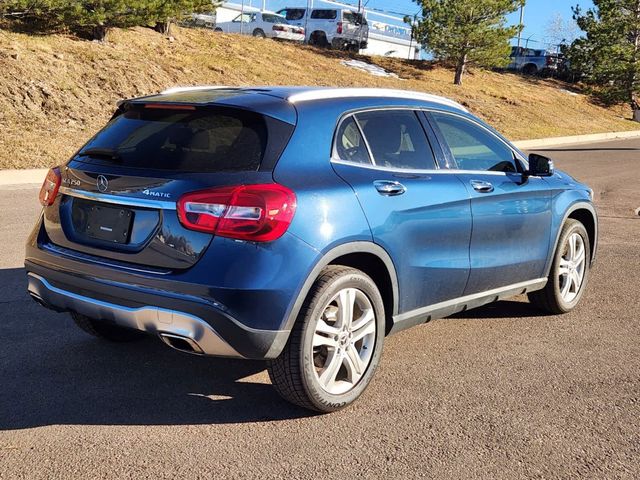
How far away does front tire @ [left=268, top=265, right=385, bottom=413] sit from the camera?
3793 mm

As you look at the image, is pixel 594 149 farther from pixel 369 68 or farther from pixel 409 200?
pixel 409 200

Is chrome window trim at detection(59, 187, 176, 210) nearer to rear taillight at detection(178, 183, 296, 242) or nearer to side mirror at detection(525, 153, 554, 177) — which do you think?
rear taillight at detection(178, 183, 296, 242)

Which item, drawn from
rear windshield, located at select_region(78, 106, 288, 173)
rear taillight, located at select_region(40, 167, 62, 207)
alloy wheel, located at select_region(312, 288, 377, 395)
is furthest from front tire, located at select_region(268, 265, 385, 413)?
rear taillight, located at select_region(40, 167, 62, 207)

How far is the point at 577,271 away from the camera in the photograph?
614 centimetres

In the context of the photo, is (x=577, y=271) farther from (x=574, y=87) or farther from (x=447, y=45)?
(x=574, y=87)

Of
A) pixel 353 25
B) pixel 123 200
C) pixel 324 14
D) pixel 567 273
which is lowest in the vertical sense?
pixel 567 273

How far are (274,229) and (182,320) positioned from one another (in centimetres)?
61

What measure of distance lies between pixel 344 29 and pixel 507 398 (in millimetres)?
33297

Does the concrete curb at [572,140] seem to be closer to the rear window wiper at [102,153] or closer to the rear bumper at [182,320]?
the rear window wiper at [102,153]

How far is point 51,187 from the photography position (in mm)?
4320

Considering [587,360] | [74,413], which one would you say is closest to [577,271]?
[587,360]

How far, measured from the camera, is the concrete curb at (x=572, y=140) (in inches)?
993

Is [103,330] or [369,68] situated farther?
[369,68]

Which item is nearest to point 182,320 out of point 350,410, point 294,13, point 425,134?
point 350,410
